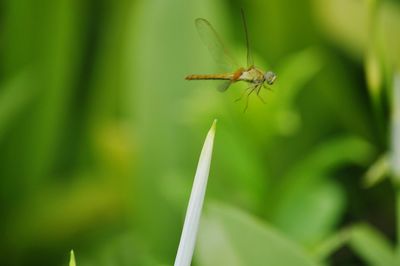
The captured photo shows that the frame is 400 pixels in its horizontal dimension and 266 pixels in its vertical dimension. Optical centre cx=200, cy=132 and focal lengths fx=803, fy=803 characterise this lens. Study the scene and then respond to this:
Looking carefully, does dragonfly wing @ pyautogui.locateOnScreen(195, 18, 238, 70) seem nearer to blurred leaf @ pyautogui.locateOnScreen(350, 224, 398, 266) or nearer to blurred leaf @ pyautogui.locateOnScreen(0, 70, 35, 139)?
blurred leaf @ pyautogui.locateOnScreen(350, 224, 398, 266)

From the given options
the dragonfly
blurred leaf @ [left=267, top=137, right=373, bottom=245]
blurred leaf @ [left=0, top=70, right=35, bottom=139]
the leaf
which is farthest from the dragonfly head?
blurred leaf @ [left=0, top=70, right=35, bottom=139]

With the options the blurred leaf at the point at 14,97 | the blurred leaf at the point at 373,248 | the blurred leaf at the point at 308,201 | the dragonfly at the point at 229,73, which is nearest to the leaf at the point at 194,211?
the dragonfly at the point at 229,73

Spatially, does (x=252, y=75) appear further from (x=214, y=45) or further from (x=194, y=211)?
(x=194, y=211)

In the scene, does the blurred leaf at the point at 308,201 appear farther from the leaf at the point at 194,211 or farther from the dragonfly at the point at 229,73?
the leaf at the point at 194,211

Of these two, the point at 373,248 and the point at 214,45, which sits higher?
the point at 214,45

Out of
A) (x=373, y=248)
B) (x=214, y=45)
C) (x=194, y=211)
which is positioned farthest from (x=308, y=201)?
(x=194, y=211)
